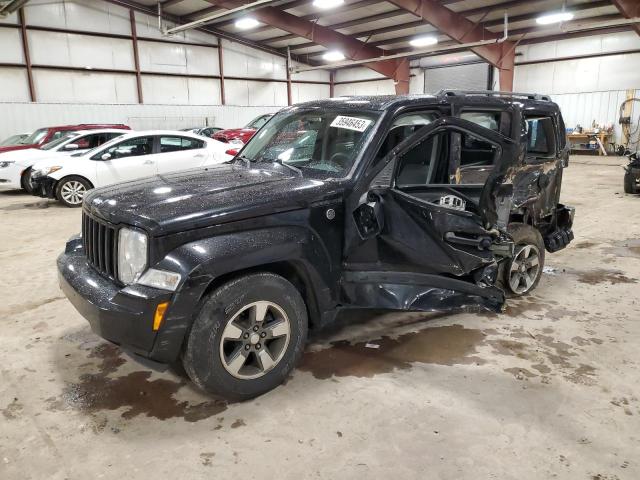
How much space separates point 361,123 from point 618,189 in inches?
375

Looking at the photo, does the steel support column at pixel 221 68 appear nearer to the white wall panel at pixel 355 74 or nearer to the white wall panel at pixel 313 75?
the white wall panel at pixel 313 75

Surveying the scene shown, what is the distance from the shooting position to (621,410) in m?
2.70

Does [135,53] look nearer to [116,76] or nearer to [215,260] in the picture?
[116,76]

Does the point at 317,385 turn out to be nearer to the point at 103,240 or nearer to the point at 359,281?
the point at 359,281

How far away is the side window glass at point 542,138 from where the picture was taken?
452cm

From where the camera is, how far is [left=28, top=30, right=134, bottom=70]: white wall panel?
17405mm

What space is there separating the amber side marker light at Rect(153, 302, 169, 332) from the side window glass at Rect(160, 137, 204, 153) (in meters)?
7.63

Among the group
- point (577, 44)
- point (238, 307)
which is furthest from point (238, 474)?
point (577, 44)

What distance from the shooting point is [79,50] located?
18.3m

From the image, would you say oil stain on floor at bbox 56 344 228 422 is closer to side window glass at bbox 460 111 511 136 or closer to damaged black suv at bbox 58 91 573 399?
damaged black suv at bbox 58 91 573 399

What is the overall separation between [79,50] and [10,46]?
90.7 inches

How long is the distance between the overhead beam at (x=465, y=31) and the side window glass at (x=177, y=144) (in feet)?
29.0

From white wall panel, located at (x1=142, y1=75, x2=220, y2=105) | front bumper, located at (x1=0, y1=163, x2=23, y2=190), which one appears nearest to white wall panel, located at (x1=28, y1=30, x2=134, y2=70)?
white wall panel, located at (x1=142, y1=75, x2=220, y2=105)

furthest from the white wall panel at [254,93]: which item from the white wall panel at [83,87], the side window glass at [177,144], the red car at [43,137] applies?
the side window glass at [177,144]
